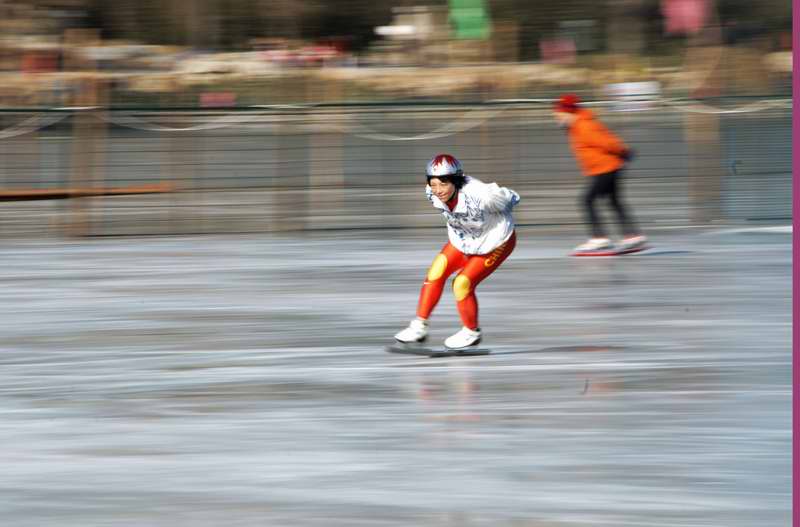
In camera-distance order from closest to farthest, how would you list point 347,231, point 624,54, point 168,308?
point 168,308 < point 347,231 < point 624,54

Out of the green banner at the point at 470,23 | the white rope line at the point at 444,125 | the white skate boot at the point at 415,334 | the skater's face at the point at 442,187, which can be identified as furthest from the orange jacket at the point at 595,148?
the green banner at the point at 470,23

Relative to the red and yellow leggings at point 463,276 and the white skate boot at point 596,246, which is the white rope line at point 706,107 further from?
the red and yellow leggings at point 463,276

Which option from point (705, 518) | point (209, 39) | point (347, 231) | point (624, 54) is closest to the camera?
point (705, 518)

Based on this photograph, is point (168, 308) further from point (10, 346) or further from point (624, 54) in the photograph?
point (624, 54)

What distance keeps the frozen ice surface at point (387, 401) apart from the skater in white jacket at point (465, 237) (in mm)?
285

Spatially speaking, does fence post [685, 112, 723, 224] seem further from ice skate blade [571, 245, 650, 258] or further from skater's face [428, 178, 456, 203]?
skater's face [428, 178, 456, 203]

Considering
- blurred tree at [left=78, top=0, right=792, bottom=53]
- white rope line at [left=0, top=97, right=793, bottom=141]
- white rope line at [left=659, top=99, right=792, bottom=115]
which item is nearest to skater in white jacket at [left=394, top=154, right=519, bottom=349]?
white rope line at [left=0, top=97, right=793, bottom=141]

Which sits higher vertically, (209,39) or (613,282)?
(209,39)

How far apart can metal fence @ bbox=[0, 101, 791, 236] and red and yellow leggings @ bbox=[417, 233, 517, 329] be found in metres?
8.68

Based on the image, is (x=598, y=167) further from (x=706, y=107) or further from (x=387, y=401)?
(x=387, y=401)

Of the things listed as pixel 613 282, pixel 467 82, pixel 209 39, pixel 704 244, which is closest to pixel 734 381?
pixel 613 282

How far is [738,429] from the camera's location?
639 centimetres

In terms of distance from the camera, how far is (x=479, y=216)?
844 centimetres

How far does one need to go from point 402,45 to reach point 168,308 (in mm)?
24171
